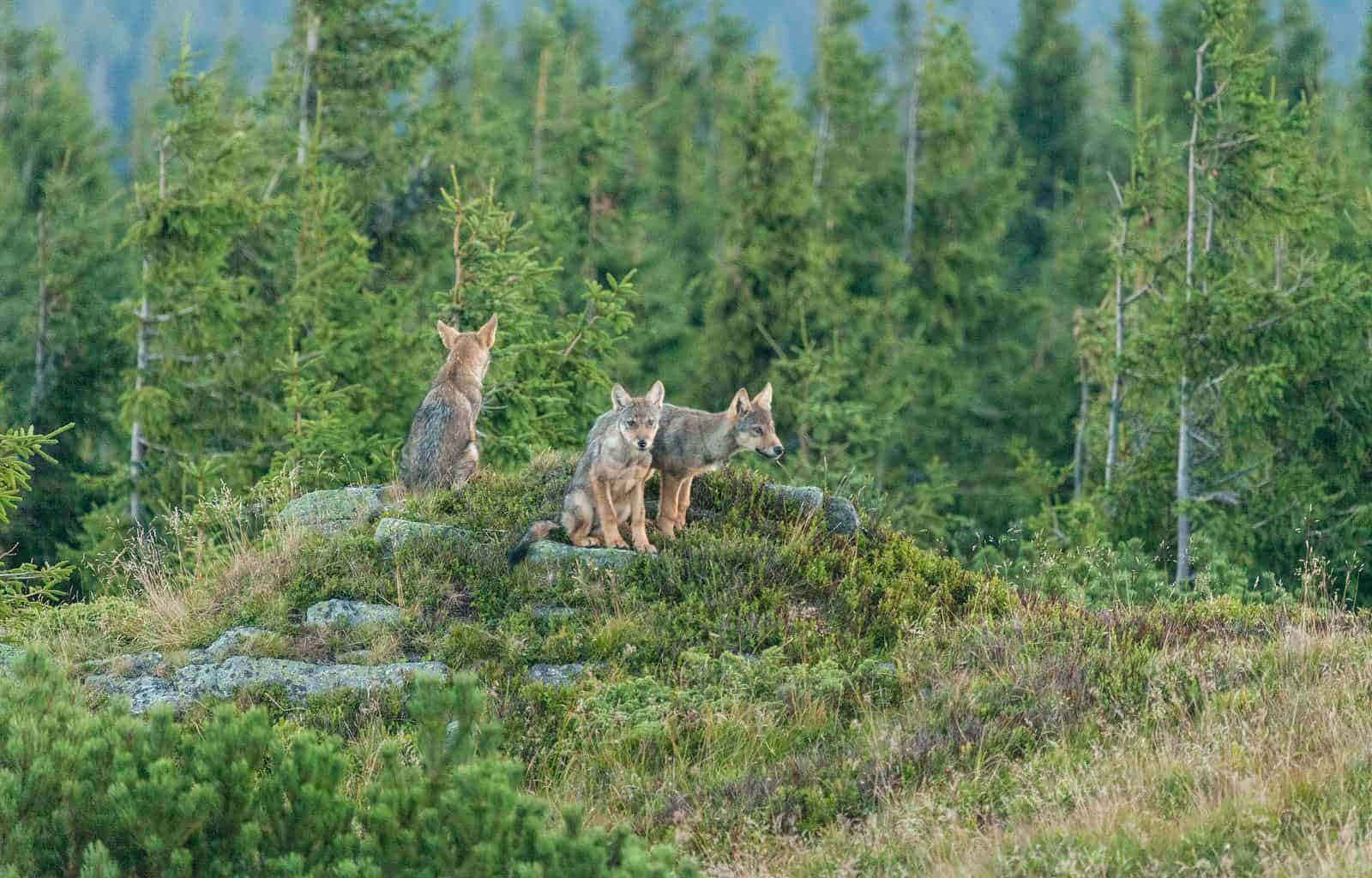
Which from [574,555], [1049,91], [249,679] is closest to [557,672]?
[574,555]

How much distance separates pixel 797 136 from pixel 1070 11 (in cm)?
2246

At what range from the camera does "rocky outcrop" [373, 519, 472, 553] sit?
10.7 metres

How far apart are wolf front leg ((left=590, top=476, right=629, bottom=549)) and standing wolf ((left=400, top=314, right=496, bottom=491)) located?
6.18 ft

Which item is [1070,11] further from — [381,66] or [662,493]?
[662,493]

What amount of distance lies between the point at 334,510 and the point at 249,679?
2.80 meters

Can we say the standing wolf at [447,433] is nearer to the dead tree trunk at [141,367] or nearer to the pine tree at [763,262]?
the dead tree trunk at [141,367]

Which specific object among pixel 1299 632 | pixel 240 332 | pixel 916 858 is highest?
pixel 240 332

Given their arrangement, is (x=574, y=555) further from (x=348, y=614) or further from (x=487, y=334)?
(x=487, y=334)

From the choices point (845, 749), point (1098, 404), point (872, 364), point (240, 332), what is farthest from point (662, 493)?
point (872, 364)

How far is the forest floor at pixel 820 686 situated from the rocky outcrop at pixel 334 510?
32 centimetres

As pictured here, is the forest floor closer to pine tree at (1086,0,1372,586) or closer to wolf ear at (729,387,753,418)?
wolf ear at (729,387,753,418)

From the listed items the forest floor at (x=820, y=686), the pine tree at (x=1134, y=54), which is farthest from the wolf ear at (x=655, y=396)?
the pine tree at (x=1134, y=54)

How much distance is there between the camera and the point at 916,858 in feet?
22.0

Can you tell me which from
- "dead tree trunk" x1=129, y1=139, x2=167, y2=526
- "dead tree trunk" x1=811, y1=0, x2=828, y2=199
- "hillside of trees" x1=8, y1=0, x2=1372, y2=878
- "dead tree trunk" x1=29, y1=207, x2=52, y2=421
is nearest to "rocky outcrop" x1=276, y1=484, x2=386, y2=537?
"hillside of trees" x1=8, y1=0, x2=1372, y2=878
